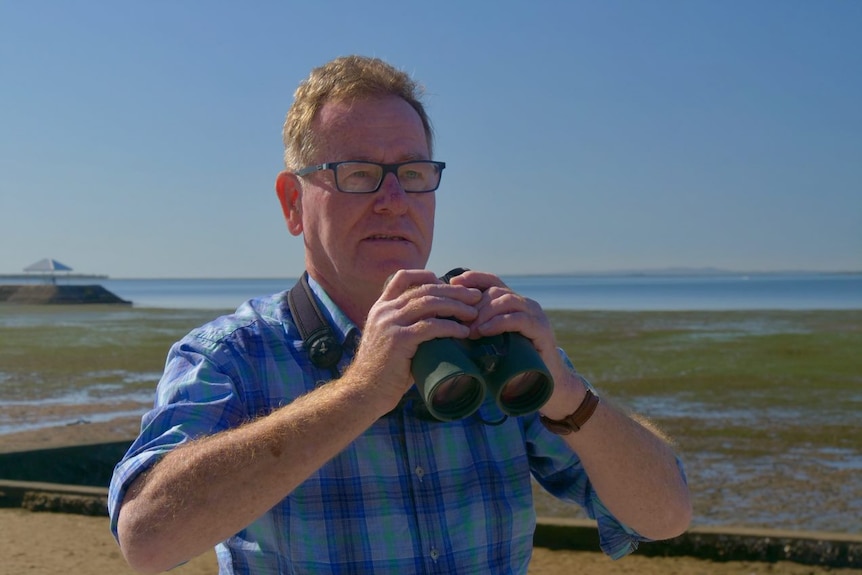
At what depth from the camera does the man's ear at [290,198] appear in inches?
90.0

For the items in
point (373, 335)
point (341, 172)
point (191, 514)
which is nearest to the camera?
point (191, 514)

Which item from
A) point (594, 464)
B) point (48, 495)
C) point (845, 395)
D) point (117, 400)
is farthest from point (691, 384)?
point (594, 464)

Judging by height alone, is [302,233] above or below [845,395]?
above

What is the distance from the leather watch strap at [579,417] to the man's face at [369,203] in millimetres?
511

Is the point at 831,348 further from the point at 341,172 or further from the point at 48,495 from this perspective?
the point at 341,172

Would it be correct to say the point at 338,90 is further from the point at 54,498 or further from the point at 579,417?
the point at 54,498

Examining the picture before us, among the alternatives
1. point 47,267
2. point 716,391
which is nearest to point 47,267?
point 47,267

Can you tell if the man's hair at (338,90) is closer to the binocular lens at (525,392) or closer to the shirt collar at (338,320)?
the shirt collar at (338,320)

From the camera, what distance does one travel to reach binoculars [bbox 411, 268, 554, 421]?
167cm

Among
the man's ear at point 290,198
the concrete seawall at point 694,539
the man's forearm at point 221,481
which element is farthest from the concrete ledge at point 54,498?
the man's forearm at point 221,481

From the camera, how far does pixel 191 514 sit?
5.37 ft

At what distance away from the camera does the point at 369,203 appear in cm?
211

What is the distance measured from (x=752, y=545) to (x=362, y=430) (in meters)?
4.85

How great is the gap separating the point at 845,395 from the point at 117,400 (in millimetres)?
12156
